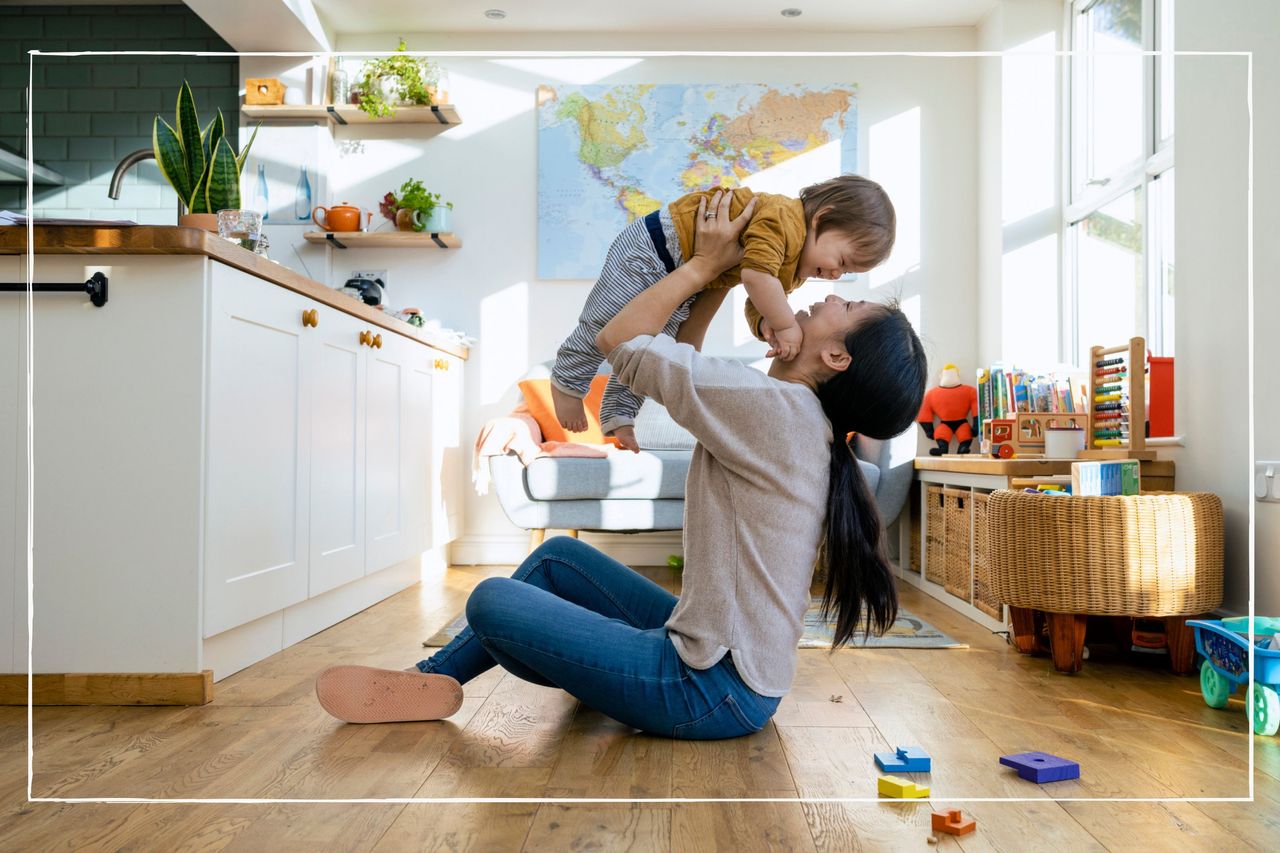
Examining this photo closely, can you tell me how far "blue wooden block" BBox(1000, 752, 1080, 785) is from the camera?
159cm

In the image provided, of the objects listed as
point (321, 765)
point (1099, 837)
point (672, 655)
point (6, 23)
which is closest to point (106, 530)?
point (321, 765)

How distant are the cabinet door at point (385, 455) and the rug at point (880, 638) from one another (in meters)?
0.44

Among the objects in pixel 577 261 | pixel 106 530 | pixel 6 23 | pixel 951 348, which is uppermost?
pixel 6 23

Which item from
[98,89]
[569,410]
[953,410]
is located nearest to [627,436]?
[569,410]

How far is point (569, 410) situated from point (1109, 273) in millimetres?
2089

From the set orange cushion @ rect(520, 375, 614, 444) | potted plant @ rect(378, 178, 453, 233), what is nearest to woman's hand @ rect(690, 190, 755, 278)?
orange cushion @ rect(520, 375, 614, 444)

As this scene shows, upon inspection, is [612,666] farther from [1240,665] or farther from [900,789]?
[1240,665]

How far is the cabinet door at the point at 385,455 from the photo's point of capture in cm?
332

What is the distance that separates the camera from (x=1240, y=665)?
199 cm

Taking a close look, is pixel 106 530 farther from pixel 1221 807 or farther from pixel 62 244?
pixel 1221 807

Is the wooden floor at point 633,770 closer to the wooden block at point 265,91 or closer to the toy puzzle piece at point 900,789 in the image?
the toy puzzle piece at point 900,789

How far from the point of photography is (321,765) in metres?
1.67

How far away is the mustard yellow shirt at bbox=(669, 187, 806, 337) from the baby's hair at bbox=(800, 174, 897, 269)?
30mm

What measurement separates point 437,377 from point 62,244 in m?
2.20
